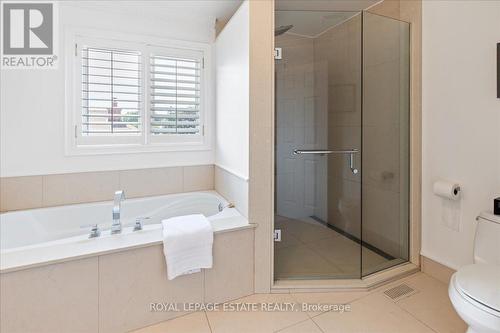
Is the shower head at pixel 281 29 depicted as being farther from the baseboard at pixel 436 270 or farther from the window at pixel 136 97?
the baseboard at pixel 436 270

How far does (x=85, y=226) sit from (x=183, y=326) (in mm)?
1278

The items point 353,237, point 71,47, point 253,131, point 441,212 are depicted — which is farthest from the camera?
point 353,237

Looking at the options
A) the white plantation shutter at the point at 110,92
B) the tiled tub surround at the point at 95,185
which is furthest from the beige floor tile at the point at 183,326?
the white plantation shutter at the point at 110,92

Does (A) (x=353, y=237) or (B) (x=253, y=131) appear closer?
(B) (x=253, y=131)

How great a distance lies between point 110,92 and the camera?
2426mm

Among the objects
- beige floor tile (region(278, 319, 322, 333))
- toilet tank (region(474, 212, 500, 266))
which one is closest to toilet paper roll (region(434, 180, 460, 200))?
toilet tank (region(474, 212, 500, 266))

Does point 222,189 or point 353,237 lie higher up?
point 222,189

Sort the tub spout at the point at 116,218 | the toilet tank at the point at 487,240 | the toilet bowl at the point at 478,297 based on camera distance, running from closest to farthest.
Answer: the toilet bowl at the point at 478,297
the toilet tank at the point at 487,240
the tub spout at the point at 116,218

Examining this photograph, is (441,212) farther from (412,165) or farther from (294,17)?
(294,17)

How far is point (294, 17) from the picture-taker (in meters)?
2.18

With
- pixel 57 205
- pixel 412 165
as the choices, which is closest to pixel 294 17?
pixel 412 165

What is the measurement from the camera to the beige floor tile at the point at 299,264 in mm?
2115

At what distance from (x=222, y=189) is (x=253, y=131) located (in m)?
0.90

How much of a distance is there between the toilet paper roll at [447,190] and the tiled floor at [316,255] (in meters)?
0.70
